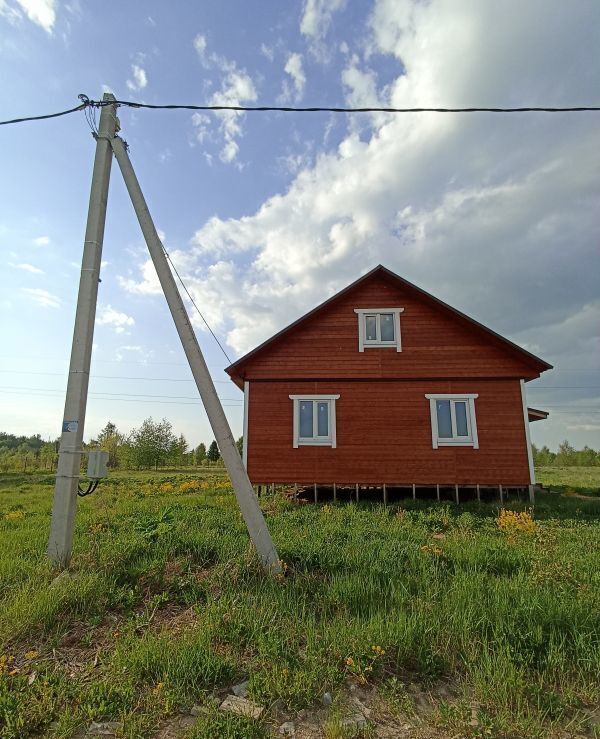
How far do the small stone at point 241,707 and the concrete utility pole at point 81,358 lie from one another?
349 cm

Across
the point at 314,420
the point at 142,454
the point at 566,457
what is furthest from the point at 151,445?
the point at 566,457

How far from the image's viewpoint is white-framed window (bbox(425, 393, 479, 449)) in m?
13.8

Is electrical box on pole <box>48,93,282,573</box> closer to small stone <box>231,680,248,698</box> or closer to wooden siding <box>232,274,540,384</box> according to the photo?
small stone <box>231,680,248,698</box>

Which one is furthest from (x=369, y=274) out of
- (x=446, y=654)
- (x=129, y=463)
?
(x=129, y=463)

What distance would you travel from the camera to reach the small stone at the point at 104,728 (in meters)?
2.89

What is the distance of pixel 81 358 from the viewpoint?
610 centimetres

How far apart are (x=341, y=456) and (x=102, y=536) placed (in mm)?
8251

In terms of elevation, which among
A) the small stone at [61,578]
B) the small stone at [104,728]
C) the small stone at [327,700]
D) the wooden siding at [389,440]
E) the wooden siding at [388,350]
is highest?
the wooden siding at [388,350]

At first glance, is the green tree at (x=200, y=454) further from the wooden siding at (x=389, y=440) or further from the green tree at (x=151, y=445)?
the wooden siding at (x=389, y=440)

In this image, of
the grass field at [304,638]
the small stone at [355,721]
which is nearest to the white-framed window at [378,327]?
the grass field at [304,638]

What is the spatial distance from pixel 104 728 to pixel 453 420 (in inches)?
503

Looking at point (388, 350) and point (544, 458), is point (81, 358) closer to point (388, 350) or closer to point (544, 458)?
point (388, 350)

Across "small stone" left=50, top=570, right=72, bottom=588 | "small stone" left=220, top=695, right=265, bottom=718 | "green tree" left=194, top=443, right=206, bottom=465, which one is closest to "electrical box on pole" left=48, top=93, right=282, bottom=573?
"small stone" left=50, top=570, right=72, bottom=588

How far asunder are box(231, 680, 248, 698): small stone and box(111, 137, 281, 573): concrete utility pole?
1.90 m
